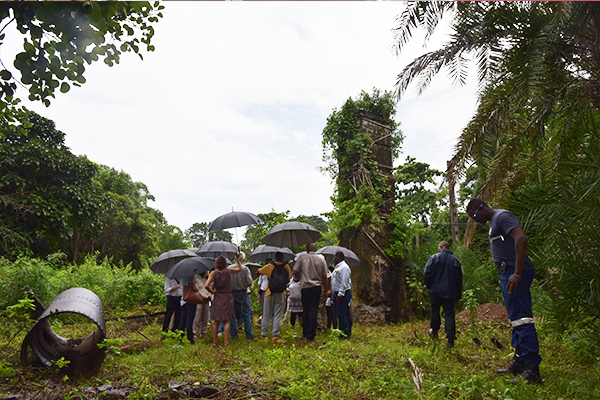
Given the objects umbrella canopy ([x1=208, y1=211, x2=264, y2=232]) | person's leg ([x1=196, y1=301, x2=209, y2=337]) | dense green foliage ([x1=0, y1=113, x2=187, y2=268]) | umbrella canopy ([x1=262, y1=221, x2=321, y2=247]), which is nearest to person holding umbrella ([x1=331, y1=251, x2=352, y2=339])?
umbrella canopy ([x1=262, y1=221, x2=321, y2=247])

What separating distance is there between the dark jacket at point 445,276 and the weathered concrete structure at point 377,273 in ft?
19.8

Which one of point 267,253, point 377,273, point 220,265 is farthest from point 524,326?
point 377,273

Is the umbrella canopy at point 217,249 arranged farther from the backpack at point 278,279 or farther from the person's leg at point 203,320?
the backpack at point 278,279

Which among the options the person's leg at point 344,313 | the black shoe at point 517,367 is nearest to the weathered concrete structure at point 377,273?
the person's leg at point 344,313

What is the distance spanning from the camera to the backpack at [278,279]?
303 inches

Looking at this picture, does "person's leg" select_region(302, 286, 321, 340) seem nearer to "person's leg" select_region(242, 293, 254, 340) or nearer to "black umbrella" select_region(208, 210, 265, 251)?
"person's leg" select_region(242, 293, 254, 340)

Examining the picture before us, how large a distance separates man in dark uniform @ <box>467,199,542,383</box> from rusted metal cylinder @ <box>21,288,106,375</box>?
4521mm

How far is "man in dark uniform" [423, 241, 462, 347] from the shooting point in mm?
6488

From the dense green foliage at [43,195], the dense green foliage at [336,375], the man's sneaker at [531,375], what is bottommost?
the dense green foliage at [336,375]

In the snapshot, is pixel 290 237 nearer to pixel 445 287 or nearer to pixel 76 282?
pixel 445 287

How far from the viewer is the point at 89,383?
4.29 meters

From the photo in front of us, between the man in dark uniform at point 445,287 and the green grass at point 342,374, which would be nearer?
the green grass at point 342,374

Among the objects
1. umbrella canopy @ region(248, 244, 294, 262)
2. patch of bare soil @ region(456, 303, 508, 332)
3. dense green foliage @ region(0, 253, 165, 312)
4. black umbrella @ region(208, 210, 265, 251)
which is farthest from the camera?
umbrella canopy @ region(248, 244, 294, 262)

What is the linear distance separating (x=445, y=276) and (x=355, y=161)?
24.8ft
